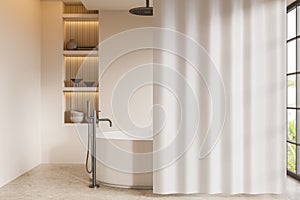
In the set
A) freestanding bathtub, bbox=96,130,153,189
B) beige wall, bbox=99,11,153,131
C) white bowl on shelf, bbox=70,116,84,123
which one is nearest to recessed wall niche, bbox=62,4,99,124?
white bowl on shelf, bbox=70,116,84,123

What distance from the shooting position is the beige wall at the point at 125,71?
23.0 feet

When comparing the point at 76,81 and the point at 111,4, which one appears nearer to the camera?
the point at 111,4

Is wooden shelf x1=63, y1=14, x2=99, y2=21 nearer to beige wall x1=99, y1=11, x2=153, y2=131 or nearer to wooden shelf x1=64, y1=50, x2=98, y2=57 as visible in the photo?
beige wall x1=99, y1=11, x2=153, y2=131

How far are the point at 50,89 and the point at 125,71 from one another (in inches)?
51.2

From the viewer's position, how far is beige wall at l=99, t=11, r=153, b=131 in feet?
23.0

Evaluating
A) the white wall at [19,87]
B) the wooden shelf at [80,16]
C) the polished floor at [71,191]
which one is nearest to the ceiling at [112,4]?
the wooden shelf at [80,16]

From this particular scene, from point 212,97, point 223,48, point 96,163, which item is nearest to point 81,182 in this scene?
point 96,163

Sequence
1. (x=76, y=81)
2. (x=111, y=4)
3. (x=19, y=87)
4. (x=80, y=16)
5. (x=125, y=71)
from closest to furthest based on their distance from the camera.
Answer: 1. (x=19, y=87)
2. (x=111, y=4)
3. (x=125, y=71)
4. (x=80, y=16)
5. (x=76, y=81)

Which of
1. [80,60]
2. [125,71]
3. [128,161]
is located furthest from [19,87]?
[128,161]

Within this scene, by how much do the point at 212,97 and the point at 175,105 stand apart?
409 millimetres

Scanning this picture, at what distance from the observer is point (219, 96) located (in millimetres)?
4590

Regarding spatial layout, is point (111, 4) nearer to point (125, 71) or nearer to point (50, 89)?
point (125, 71)

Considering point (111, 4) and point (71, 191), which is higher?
point (111, 4)

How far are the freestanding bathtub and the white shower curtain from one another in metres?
0.33
